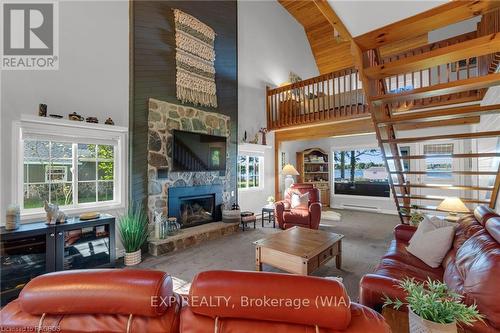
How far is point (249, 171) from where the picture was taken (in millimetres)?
5980

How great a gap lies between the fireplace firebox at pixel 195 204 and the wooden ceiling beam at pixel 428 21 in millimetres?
3604

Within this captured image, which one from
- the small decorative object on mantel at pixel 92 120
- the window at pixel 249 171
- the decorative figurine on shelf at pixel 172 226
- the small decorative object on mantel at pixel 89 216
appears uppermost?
the small decorative object on mantel at pixel 92 120

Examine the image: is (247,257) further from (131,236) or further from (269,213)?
(269,213)

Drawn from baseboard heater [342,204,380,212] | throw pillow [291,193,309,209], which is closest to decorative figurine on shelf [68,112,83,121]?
throw pillow [291,193,309,209]

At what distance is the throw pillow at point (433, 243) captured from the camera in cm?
212

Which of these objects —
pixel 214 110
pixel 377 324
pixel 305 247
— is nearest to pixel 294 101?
pixel 214 110

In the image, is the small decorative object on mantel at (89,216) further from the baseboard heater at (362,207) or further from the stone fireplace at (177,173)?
the baseboard heater at (362,207)

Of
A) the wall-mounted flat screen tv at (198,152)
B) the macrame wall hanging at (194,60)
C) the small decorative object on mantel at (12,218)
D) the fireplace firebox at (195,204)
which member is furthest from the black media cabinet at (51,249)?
the macrame wall hanging at (194,60)

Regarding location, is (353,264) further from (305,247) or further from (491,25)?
(491,25)

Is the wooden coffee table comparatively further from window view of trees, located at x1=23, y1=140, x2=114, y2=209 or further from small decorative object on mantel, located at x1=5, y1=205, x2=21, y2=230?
small decorative object on mantel, located at x1=5, y1=205, x2=21, y2=230

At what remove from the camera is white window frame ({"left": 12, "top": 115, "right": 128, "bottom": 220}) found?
8.41ft

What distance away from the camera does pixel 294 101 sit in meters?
5.81

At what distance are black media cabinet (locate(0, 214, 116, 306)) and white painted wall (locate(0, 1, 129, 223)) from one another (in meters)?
0.43

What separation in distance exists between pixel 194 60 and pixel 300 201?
3.63 metres
